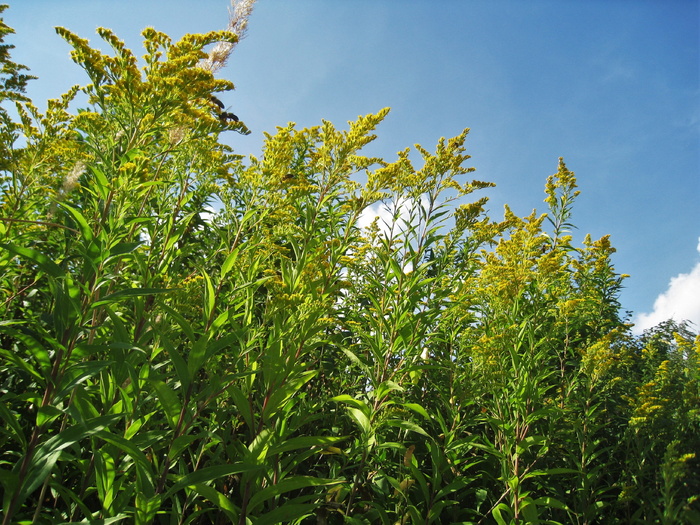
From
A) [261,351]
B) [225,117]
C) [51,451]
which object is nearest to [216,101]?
[225,117]

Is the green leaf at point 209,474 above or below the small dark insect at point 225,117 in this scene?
below

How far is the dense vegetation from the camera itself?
1811 mm

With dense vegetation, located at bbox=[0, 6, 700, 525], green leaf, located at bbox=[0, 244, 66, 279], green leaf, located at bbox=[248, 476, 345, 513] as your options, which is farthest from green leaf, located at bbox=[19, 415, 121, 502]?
green leaf, located at bbox=[248, 476, 345, 513]

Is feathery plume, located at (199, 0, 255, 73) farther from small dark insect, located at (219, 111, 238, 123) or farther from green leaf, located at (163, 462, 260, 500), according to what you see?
green leaf, located at (163, 462, 260, 500)

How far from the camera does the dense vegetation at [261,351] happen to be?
71.3 inches

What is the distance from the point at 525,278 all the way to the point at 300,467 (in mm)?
2482

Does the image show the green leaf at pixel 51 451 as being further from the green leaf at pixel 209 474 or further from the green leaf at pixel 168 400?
the green leaf at pixel 209 474

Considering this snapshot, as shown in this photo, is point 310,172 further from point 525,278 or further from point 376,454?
point 376,454

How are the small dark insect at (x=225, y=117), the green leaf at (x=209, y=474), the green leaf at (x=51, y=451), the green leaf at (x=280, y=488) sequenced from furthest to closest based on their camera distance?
the small dark insect at (x=225, y=117) < the green leaf at (x=280, y=488) < the green leaf at (x=209, y=474) < the green leaf at (x=51, y=451)

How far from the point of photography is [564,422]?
344cm

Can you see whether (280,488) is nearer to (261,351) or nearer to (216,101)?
(261,351)

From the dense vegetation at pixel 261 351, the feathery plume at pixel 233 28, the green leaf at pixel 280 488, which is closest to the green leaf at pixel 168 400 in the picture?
the dense vegetation at pixel 261 351

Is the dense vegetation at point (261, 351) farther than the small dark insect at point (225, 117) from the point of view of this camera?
No

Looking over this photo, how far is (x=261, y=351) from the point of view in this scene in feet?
7.52
